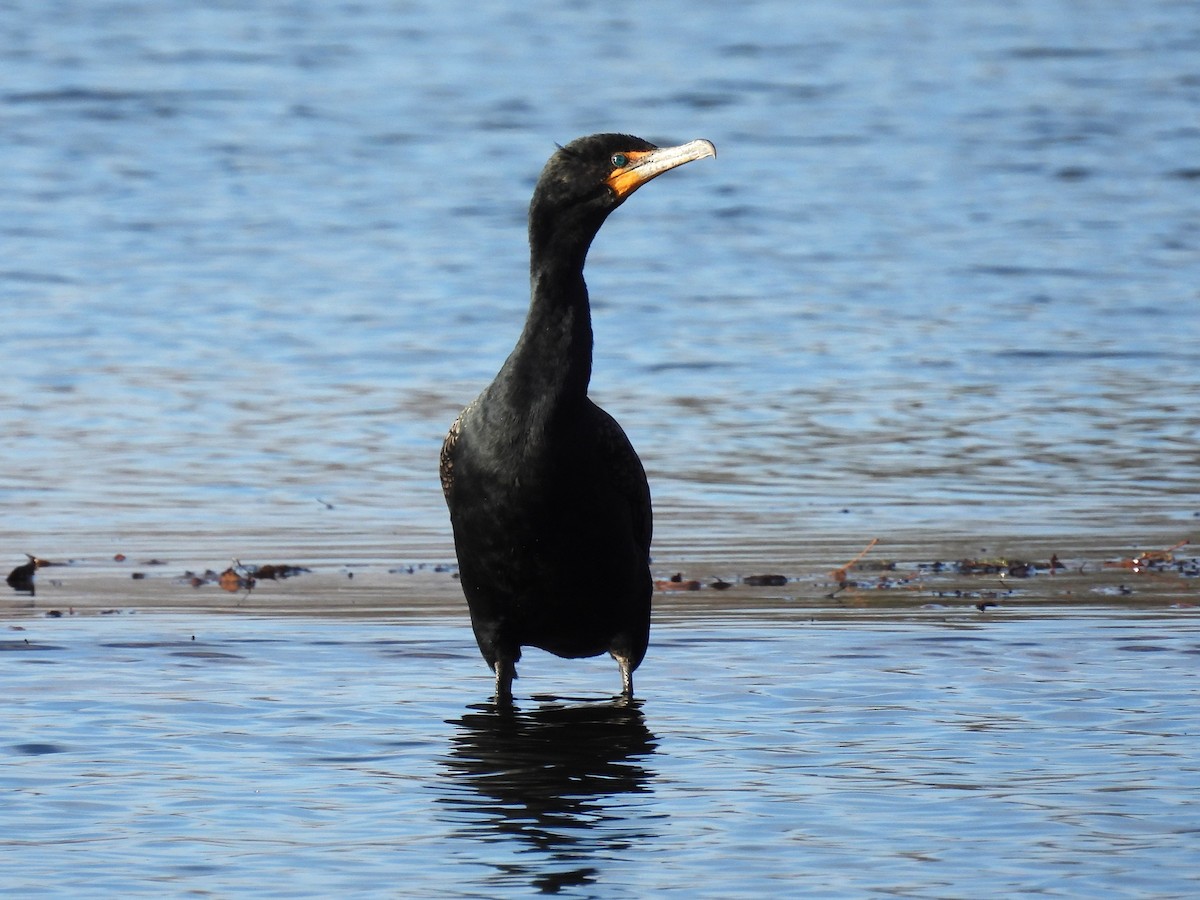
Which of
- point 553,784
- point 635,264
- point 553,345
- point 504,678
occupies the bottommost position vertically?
point 553,784

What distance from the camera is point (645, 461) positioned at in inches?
577

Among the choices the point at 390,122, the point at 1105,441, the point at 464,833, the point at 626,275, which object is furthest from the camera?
the point at 390,122

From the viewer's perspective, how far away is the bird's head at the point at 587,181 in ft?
27.8

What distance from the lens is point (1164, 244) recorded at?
24.4m

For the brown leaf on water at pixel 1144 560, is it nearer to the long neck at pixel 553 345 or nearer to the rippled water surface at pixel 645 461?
the rippled water surface at pixel 645 461

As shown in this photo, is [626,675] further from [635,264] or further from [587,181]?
[635,264]

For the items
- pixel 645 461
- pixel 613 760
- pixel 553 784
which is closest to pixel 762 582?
pixel 613 760

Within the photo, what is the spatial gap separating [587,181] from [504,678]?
6.23 ft

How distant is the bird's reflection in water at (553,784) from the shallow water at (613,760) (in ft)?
0.05

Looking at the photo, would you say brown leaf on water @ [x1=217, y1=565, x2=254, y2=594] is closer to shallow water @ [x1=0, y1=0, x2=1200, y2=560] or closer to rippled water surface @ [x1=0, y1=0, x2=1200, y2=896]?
rippled water surface @ [x1=0, y1=0, x2=1200, y2=896]

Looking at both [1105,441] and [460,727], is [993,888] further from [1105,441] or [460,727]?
[1105,441]

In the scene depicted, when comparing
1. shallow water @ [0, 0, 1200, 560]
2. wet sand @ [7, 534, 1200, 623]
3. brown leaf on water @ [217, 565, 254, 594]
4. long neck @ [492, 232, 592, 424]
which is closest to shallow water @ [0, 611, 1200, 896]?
wet sand @ [7, 534, 1200, 623]

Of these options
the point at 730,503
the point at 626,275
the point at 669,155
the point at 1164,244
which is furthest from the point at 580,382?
the point at 1164,244

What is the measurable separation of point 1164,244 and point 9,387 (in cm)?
1276
